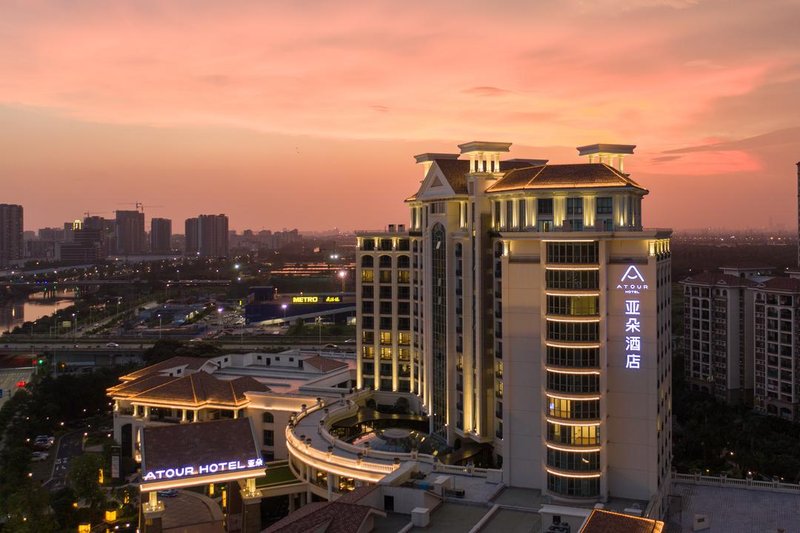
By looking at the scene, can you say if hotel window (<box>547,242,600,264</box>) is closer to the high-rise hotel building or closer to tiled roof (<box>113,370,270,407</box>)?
the high-rise hotel building

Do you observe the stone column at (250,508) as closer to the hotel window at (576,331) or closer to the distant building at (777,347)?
the hotel window at (576,331)

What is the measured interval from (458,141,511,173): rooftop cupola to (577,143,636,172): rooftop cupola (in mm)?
5243

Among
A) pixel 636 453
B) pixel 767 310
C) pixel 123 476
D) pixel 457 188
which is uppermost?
pixel 457 188

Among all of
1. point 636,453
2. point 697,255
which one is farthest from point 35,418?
point 697,255

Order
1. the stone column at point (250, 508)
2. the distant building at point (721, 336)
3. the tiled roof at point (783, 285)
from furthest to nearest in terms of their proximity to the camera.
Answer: the distant building at point (721, 336)
the tiled roof at point (783, 285)
the stone column at point (250, 508)

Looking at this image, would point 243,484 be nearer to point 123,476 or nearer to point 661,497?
point 123,476

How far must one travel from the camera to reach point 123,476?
41531 millimetres

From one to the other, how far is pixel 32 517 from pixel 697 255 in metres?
189

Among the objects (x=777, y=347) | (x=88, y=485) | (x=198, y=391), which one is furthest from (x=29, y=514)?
(x=777, y=347)

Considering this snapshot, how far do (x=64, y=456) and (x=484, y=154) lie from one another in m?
34.2

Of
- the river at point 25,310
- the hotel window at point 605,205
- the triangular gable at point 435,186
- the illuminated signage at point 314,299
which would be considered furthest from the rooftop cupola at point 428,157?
the river at point 25,310

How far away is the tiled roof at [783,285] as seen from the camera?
177 feet

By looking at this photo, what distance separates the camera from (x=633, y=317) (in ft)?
91.7

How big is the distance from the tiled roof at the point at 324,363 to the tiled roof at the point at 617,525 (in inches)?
1198
